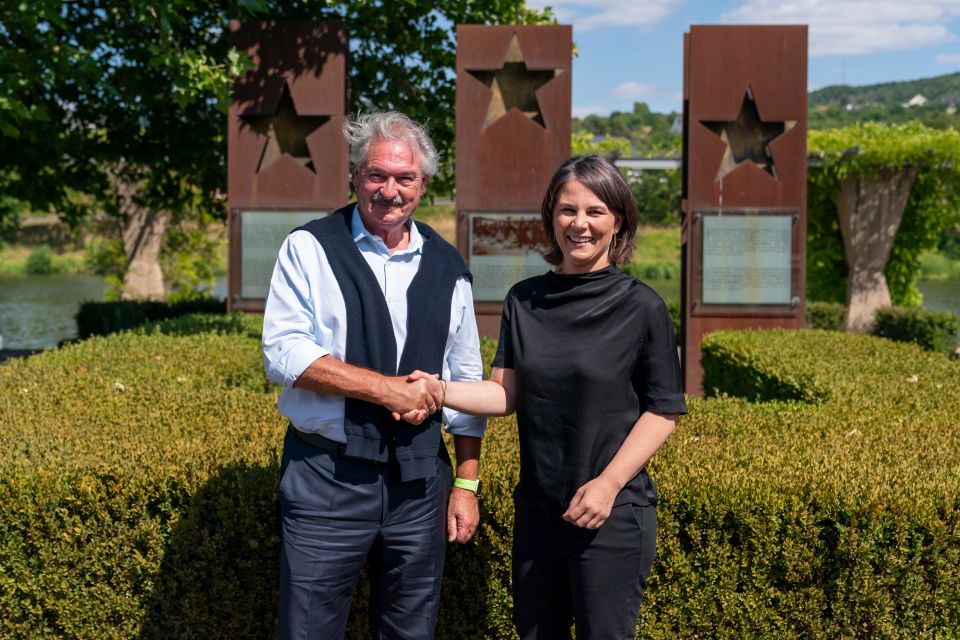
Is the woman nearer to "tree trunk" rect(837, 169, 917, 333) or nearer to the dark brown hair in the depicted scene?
the dark brown hair

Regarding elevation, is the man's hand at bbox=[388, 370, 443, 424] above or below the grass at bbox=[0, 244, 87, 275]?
below

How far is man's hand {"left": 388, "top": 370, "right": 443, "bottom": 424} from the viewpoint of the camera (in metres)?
2.39

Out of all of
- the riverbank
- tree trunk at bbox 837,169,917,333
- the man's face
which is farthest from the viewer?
the riverbank

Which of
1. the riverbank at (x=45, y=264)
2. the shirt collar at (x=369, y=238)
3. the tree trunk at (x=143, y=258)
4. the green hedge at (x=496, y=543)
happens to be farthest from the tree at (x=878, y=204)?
the riverbank at (x=45, y=264)

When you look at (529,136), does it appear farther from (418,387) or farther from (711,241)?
(418,387)

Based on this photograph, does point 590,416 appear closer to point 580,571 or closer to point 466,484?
point 580,571

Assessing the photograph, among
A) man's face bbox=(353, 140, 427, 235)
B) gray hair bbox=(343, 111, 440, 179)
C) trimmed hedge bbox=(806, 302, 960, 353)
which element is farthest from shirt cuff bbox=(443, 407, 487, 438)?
trimmed hedge bbox=(806, 302, 960, 353)

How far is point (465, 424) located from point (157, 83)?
9643 millimetres

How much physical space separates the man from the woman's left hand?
44cm

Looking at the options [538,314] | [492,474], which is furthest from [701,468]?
[538,314]

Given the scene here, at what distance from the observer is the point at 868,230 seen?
16.6 metres

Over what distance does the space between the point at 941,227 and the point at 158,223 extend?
14.0m

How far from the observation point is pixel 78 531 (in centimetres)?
324

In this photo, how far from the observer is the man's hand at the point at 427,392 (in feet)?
7.84
